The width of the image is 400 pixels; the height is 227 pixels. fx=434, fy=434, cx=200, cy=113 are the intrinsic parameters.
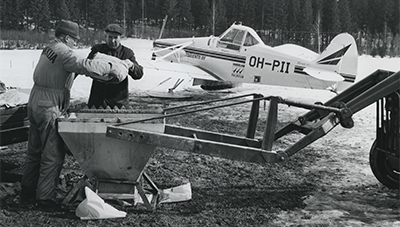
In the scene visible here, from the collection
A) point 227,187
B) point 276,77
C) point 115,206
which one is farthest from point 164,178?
point 276,77

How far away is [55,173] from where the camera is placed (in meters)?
4.00

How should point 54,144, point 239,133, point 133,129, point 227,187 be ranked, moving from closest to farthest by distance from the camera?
point 133,129 → point 54,144 → point 227,187 → point 239,133

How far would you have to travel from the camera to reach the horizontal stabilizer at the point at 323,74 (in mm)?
11523

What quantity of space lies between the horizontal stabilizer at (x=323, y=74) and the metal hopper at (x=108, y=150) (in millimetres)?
8341

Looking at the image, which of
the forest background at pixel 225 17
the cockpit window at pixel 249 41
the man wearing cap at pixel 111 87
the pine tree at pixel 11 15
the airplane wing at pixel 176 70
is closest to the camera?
the man wearing cap at pixel 111 87

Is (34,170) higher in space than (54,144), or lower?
lower

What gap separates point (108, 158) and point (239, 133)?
4.21 metres

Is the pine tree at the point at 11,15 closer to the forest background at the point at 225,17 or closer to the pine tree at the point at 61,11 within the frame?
the forest background at the point at 225,17

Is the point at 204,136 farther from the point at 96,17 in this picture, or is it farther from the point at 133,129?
the point at 96,17

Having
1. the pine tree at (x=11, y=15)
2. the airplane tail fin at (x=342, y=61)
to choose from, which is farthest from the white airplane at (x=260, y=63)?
the pine tree at (x=11, y=15)

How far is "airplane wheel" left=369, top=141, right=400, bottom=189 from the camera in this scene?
15.5ft

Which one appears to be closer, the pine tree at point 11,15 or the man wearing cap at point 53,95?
the man wearing cap at point 53,95

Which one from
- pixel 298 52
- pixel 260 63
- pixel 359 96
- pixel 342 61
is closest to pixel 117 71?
pixel 359 96

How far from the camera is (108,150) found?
150 inches
